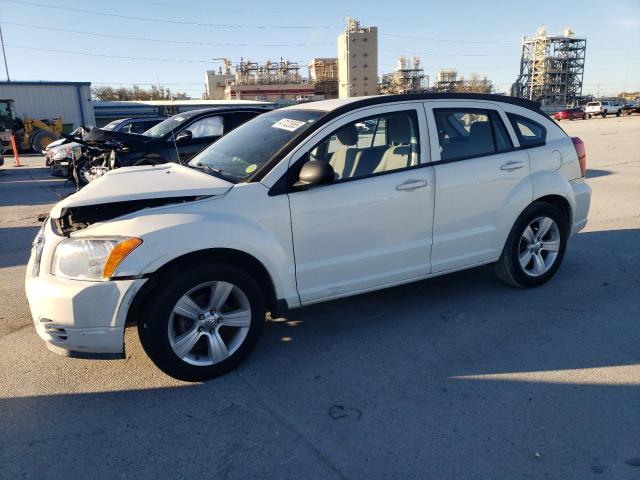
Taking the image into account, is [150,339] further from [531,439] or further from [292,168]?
[531,439]

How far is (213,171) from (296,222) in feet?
2.96

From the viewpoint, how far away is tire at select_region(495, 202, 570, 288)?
14.6ft

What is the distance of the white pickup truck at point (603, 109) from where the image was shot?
185 ft

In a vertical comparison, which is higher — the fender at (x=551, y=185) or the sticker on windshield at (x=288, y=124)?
the sticker on windshield at (x=288, y=124)

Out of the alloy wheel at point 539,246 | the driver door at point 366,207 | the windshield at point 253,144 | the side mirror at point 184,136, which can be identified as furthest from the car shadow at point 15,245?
the alloy wheel at point 539,246

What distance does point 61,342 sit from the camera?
2.97 m

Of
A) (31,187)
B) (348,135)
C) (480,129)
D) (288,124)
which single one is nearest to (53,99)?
(31,187)

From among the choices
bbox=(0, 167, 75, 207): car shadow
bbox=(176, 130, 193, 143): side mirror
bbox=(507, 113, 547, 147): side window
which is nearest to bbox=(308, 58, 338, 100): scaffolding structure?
bbox=(0, 167, 75, 207): car shadow

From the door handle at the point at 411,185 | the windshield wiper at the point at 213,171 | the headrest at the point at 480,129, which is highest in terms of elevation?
the headrest at the point at 480,129

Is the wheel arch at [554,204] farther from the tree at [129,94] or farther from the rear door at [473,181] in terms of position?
the tree at [129,94]

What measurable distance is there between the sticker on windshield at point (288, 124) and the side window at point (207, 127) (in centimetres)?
585

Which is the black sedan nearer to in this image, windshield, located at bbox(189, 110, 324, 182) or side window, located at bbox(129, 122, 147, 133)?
side window, located at bbox(129, 122, 147, 133)

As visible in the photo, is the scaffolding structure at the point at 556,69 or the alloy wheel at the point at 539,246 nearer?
the alloy wheel at the point at 539,246

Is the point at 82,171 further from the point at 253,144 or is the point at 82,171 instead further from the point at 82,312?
the point at 82,312
